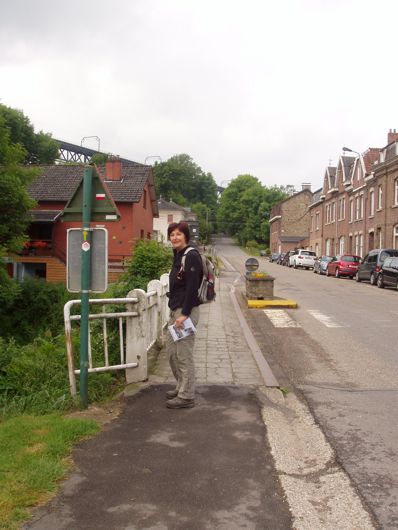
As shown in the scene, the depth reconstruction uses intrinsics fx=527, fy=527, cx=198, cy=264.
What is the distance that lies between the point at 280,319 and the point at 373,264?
49.0ft

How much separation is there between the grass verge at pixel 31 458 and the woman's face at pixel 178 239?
187 cm

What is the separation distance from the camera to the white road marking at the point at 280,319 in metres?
11.9

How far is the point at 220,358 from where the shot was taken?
26.1ft

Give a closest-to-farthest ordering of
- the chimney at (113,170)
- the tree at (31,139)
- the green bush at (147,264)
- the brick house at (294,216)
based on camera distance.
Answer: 1. the green bush at (147,264)
2. the chimney at (113,170)
3. the tree at (31,139)
4. the brick house at (294,216)

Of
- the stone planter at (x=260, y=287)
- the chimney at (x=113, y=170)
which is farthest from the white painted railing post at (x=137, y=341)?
the chimney at (x=113, y=170)

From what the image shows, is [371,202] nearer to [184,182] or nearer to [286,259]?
[286,259]

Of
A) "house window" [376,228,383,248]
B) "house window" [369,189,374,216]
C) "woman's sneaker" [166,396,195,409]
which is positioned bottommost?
"woman's sneaker" [166,396,195,409]

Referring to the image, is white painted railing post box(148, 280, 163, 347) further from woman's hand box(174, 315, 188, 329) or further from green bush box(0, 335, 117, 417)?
woman's hand box(174, 315, 188, 329)

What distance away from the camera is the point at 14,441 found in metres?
4.23

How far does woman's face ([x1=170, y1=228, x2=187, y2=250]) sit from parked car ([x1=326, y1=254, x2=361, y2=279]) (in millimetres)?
27845

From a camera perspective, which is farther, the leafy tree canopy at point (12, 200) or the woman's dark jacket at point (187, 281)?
the leafy tree canopy at point (12, 200)

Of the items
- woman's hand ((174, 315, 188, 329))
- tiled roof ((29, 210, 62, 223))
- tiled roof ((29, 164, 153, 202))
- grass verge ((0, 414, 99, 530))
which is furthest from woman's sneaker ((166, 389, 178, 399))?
tiled roof ((29, 164, 153, 202))

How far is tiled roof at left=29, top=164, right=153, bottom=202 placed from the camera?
34.9 meters

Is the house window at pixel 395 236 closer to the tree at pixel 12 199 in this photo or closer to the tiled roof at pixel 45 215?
the tiled roof at pixel 45 215
